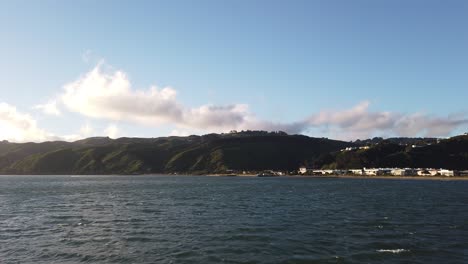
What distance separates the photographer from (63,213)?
2950 inches

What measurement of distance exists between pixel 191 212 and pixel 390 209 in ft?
126

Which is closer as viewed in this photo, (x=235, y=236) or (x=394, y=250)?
(x=394, y=250)

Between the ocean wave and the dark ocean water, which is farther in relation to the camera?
the ocean wave

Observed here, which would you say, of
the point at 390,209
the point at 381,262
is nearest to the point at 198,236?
the point at 381,262

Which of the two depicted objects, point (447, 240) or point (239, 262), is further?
point (447, 240)

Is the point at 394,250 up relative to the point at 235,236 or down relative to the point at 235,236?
down

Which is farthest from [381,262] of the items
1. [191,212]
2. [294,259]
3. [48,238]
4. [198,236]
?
[191,212]

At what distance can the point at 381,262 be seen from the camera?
119ft

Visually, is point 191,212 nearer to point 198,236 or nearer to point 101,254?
point 198,236

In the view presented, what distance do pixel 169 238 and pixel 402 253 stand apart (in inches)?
985

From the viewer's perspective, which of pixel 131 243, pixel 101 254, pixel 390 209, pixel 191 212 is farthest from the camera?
pixel 390 209

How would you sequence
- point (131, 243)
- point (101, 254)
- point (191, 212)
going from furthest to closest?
1. point (191, 212)
2. point (131, 243)
3. point (101, 254)

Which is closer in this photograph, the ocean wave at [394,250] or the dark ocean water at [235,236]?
the dark ocean water at [235,236]

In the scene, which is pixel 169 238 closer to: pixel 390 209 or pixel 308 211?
pixel 308 211
